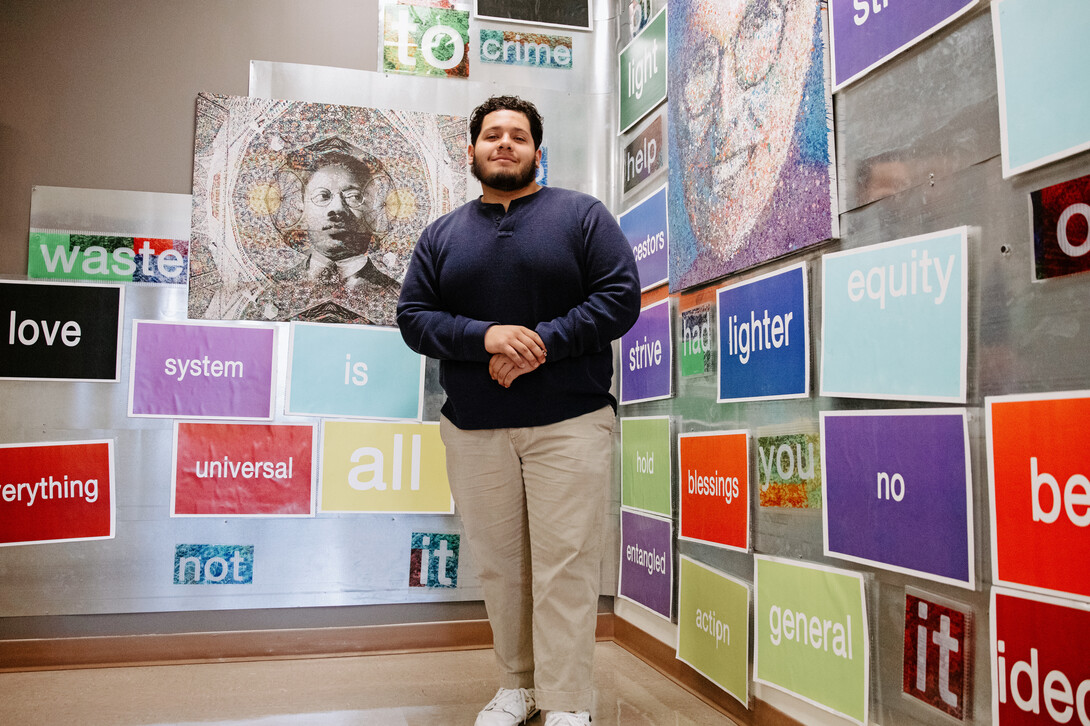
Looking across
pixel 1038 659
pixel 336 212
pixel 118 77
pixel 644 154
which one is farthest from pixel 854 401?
pixel 118 77

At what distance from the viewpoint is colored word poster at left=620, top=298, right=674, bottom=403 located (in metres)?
2.02

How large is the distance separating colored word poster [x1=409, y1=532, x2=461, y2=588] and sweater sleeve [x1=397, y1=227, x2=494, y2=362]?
0.82 m

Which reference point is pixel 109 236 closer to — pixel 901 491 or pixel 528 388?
pixel 528 388

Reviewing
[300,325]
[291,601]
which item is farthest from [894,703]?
[300,325]

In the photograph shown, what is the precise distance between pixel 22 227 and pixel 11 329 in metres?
0.29

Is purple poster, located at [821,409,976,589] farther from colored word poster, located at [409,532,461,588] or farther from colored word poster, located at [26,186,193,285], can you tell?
colored word poster, located at [26,186,193,285]

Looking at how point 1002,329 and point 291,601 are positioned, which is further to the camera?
point 291,601

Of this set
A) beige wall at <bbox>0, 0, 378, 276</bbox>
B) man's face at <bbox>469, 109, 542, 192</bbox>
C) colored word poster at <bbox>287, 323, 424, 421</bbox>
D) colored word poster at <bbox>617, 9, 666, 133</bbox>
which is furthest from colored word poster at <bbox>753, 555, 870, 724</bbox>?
beige wall at <bbox>0, 0, 378, 276</bbox>

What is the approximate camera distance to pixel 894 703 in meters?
1.20

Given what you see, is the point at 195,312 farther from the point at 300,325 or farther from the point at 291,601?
the point at 291,601

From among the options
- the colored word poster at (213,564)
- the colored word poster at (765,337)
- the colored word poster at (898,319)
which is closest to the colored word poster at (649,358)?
the colored word poster at (765,337)

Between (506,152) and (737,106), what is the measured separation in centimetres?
51

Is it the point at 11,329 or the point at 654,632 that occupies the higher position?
the point at 11,329

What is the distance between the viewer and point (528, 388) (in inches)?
62.2
